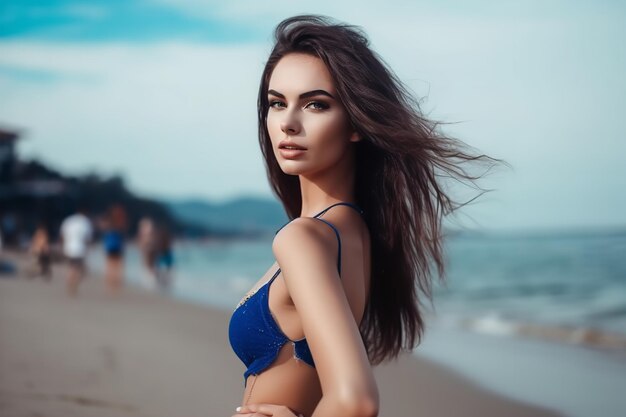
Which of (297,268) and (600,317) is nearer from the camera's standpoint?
(297,268)

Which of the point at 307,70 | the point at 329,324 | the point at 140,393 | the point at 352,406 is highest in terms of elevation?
the point at 307,70

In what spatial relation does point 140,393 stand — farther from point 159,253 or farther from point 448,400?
point 159,253

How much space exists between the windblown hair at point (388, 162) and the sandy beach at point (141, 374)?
116 inches

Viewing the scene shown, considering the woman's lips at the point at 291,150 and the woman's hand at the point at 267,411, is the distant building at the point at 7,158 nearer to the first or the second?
the woman's lips at the point at 291,150

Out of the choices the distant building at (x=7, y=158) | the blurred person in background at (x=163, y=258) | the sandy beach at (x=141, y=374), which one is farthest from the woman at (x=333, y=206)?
the distant building at (x=7, y=158)

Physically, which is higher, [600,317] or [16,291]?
[600,317]

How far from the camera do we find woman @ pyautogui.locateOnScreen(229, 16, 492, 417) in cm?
167

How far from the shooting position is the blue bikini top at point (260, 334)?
1856 mm

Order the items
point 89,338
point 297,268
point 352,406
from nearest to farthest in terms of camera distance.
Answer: point 352,406 → point 297,268 → point 89,338

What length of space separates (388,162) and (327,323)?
67cm

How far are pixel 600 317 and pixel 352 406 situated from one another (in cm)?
1108

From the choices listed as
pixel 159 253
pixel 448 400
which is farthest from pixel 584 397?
pixel 159 253

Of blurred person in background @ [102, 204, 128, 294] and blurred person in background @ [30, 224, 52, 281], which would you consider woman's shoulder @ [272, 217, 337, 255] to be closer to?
blurred person in background @ [102, 204, 128, 294]

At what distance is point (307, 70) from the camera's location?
1991 millimetres
